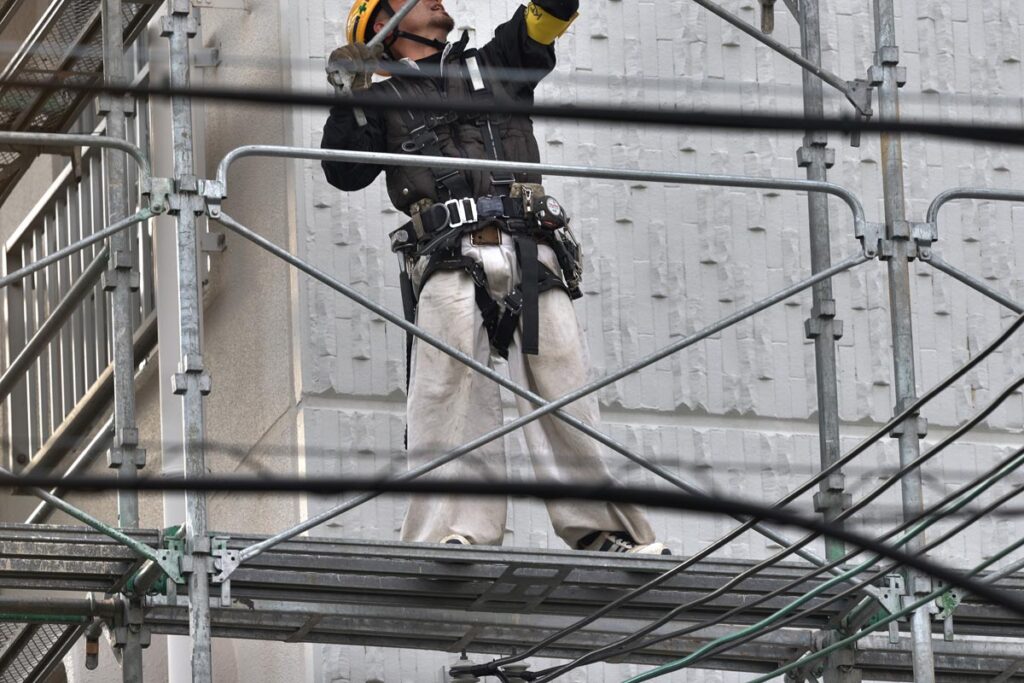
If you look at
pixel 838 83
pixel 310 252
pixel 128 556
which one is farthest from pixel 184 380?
pixel 838 83

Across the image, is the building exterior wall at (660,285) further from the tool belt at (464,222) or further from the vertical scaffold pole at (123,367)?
the tool belt at (464,222)

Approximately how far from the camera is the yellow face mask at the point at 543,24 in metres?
9.81

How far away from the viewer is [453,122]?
9930 millimetres

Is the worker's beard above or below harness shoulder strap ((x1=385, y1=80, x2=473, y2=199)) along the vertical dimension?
above

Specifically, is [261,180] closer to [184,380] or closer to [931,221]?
[184,380]

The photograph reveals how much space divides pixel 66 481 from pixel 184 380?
192 inches

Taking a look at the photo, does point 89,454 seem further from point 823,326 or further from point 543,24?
point 823,326

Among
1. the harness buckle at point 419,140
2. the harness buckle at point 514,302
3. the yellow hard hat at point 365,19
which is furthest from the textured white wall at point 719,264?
the harness buckle at point 514,302

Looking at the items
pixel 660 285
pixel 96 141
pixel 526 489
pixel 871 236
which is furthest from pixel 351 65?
pixel 526 489

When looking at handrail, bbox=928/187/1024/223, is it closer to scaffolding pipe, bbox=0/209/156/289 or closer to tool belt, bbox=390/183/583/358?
tool belt, bbox=390/183/583/358

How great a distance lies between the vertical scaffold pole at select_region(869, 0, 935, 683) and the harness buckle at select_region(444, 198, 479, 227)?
1.64 m

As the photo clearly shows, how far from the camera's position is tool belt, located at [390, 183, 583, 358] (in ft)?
31.6

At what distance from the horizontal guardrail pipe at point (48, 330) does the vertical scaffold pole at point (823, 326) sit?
3.36 metres

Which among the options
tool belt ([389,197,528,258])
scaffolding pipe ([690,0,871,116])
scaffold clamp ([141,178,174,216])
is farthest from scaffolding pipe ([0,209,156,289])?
scaffolding pipe ([690,0,871,116])
